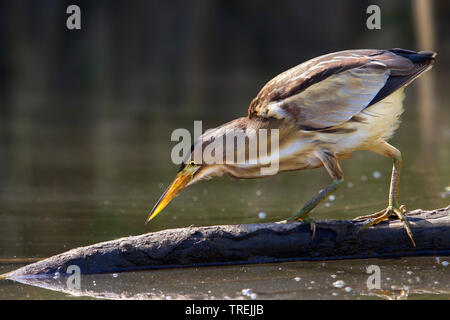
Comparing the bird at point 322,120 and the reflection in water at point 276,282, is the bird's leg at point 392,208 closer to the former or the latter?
the bird at point 322,120

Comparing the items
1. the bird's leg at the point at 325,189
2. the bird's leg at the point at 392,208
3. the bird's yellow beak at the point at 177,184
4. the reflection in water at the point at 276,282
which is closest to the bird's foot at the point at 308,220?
the bird's leg at the point at 325,189

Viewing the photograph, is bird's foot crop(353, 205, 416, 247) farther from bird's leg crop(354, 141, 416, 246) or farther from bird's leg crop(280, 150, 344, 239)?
bird's leg crop(280, 150, 344, 239)

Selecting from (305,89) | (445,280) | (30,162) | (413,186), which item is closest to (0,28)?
(30,162)

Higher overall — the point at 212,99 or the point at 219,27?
the point at 219,27

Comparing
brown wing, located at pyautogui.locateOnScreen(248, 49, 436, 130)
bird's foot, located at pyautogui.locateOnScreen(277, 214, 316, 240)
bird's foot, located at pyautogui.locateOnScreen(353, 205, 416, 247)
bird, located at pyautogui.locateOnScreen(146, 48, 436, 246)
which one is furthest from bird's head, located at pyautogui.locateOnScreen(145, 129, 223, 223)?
bird's foot, located at pyautogui.locateOnScreen(353, 205, 416, 247)

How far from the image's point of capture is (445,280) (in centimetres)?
404

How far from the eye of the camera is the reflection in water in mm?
3861

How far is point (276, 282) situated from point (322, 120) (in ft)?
3.76

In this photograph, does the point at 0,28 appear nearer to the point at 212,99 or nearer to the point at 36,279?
the point at 212,99

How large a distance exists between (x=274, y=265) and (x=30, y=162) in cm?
535

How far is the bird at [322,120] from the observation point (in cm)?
475

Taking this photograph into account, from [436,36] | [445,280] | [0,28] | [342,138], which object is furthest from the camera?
[436,36]

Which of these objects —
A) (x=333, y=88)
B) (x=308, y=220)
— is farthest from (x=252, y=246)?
(x=333, y=88)

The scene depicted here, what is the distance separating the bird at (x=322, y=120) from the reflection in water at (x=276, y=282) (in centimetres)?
47
